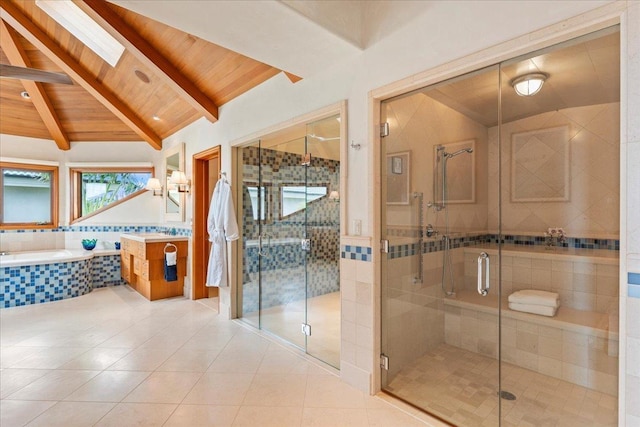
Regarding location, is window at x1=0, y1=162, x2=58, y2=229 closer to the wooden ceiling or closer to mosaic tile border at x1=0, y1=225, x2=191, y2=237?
mosaic tile border at x1=0, y1=225, x2=191, y2=237

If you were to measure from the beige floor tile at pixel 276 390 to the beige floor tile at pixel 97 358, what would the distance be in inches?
51.3

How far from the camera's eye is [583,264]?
192 cm

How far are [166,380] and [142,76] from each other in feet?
11.9

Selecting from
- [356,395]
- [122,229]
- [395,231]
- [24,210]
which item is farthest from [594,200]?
[24,210]

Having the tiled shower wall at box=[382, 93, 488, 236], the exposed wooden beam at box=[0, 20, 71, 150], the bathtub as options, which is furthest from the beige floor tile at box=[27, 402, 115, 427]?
the exposed wooden beam at box=[0, 20, 71, 150]

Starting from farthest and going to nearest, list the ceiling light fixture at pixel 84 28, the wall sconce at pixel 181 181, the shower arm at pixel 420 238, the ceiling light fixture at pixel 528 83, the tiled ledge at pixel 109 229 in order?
the tiled ledge at pixel 109 229 → the wall sconce at pixel 181 181 → the ceiling light fixture at pixel 84 28 → the shower arm at pixel 420 238 → the ceiling light fixture at pixel 528 83

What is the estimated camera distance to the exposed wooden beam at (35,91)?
12.8 feet

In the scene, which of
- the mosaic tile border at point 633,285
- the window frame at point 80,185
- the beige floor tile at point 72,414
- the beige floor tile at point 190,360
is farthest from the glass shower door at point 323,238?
the window frame at point 80,185

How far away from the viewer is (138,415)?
2.00 meters

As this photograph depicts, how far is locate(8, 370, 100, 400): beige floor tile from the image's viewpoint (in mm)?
2182

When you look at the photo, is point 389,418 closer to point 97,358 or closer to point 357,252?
point 357,252

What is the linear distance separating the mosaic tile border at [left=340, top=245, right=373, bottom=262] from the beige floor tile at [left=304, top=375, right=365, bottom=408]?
94 cm

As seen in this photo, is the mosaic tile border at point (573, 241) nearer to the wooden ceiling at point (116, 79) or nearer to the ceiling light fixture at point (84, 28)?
the wooden ceiling at point (116, 79)

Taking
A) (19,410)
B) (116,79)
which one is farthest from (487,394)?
(116,79)
